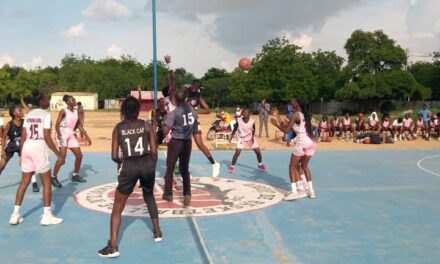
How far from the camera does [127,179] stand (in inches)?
223

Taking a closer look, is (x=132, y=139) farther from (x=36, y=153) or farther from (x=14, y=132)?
(x=14, y=132)

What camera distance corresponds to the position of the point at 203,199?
28.7 ft

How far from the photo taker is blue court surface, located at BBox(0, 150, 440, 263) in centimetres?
559

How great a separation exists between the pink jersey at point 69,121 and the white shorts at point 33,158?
2.93 m

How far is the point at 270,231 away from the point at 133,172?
2171 millimetres

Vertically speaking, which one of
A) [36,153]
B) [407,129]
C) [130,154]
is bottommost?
[407,129]

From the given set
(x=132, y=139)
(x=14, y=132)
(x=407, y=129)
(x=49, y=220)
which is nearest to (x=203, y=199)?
(x=49, y=220)

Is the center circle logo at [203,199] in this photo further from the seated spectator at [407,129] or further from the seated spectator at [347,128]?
the seated spectator at [407,129]

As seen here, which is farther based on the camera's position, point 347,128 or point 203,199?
point 347,128

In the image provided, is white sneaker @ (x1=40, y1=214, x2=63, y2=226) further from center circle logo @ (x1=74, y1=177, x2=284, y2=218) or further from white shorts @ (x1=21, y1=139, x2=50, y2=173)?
center circle logo @ (x1=74, y1=177, x2=284, y2=218)

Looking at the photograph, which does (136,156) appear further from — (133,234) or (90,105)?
(90,105)

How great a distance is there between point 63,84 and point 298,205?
9430 cm

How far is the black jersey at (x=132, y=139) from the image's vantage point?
18.6 feet

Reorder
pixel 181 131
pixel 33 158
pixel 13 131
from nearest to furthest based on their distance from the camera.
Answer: pixel 33 158 < pixel 181 131 < pixel 13 131
